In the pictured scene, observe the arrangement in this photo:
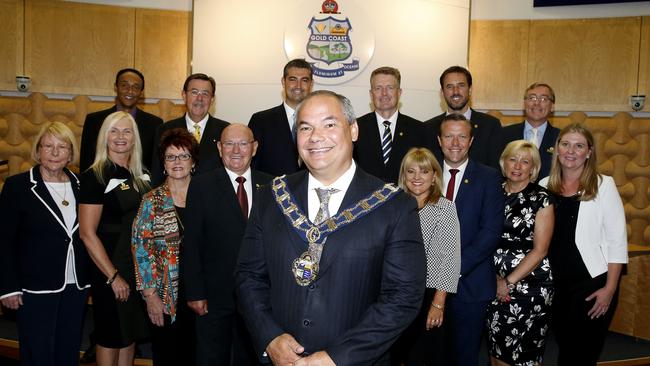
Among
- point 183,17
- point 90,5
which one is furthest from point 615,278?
point 90,5

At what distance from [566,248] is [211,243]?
7.20ft

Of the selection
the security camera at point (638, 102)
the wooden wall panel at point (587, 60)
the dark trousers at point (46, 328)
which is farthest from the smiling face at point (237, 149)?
the security camera at point (638, 102)

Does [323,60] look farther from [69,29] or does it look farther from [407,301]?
[407,301]

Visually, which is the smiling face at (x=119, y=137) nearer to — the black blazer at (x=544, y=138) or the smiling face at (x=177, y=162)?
the smiling face at (x=177, y=162)

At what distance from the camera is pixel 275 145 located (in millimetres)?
4363

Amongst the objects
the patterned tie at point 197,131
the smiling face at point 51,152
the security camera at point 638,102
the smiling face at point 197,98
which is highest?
the security camera at point 638,102

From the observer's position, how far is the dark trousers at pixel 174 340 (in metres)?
3.43

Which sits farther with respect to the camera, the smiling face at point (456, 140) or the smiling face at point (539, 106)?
the smiling face at point (539, 106)

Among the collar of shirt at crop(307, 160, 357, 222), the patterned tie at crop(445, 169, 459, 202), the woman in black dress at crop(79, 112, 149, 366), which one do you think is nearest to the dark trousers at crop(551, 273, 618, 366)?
the patterned tie at crop(445, 169, 459, 202)

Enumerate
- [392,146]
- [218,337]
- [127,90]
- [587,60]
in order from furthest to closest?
[587,60] → [127,90] → [392,146] → [218,337]

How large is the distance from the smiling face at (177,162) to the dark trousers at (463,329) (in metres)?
1.75

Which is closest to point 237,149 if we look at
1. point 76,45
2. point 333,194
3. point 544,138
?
point 333,194

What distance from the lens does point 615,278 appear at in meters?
3.70

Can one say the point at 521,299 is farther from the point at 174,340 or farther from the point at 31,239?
the point at 31,239
